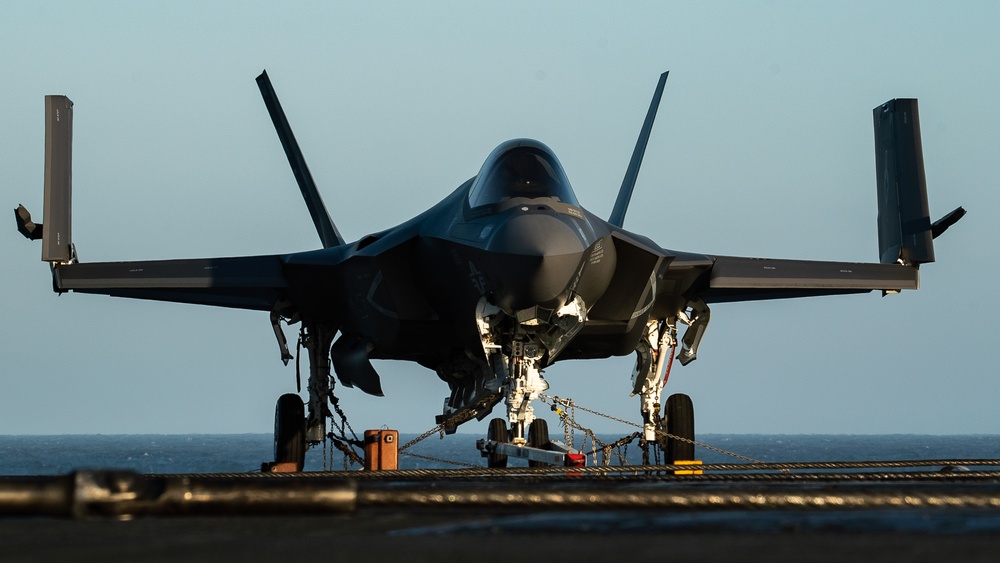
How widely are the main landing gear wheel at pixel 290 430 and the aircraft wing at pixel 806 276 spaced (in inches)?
224

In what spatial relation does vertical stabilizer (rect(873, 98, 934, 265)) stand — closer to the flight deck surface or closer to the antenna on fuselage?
the antenna on fuselage

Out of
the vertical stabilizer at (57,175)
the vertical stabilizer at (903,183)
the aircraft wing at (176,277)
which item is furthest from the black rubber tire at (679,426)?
the vertical stabilizer at (57,175)

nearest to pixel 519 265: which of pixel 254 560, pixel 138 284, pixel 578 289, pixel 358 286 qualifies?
pixel 578 289

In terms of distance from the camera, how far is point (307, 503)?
3.69 meters

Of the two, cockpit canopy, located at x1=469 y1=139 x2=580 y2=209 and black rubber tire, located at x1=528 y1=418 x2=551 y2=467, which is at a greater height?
cockpit canopy, located at x1=469 y1=139 x2=580 y2=209

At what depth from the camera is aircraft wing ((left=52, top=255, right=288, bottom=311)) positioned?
14820mm

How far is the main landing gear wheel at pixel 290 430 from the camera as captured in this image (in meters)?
16.1

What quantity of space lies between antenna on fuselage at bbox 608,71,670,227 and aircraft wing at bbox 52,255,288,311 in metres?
6.50

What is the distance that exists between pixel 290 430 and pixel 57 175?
4.55 meters

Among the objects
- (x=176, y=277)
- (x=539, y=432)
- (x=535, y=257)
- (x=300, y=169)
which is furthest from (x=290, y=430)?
(x=535, y=257)

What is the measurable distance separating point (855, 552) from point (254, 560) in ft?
4.55

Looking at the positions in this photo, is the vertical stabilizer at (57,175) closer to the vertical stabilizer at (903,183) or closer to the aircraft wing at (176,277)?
the aircraft wing at (176,277)

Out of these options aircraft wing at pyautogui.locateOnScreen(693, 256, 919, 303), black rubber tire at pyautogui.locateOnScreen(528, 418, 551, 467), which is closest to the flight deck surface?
aircraft wing at pyautogui.locateOnScreen(693, 256, 919, 303)

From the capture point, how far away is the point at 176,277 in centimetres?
1538
